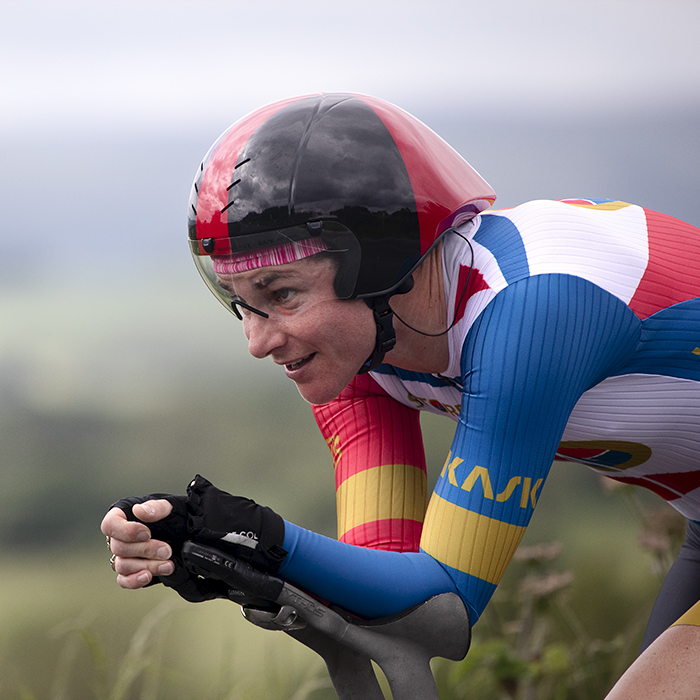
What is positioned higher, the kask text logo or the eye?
the eye

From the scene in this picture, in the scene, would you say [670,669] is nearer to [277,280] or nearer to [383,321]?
[383,321]

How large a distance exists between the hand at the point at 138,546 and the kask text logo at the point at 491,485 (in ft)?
0.92

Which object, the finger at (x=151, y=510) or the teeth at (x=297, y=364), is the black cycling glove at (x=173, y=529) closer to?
the finger at (x=151, y=510)

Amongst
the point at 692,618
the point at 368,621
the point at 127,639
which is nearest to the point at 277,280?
the point at 368,621

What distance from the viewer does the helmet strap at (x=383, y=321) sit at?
0.89 meters

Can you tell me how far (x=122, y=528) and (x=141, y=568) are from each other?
50mm

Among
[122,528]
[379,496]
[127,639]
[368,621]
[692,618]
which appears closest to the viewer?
[122,528]

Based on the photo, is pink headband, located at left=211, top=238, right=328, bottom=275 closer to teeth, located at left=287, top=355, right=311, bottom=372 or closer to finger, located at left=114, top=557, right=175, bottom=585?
teeth, located at left=287, top=355, right=311, bottom=372

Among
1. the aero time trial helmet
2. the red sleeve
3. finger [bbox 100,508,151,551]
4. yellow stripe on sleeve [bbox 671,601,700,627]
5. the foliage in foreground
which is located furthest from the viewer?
the foliage in foreground

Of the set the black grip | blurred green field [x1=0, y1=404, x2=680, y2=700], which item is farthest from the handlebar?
blurred green field [x1=0, y1=404, x2=680, y2=700]

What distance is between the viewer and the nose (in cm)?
87

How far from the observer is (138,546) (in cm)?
74

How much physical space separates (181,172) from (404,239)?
1107 mm

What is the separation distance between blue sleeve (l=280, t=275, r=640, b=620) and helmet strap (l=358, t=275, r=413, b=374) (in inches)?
4.2
